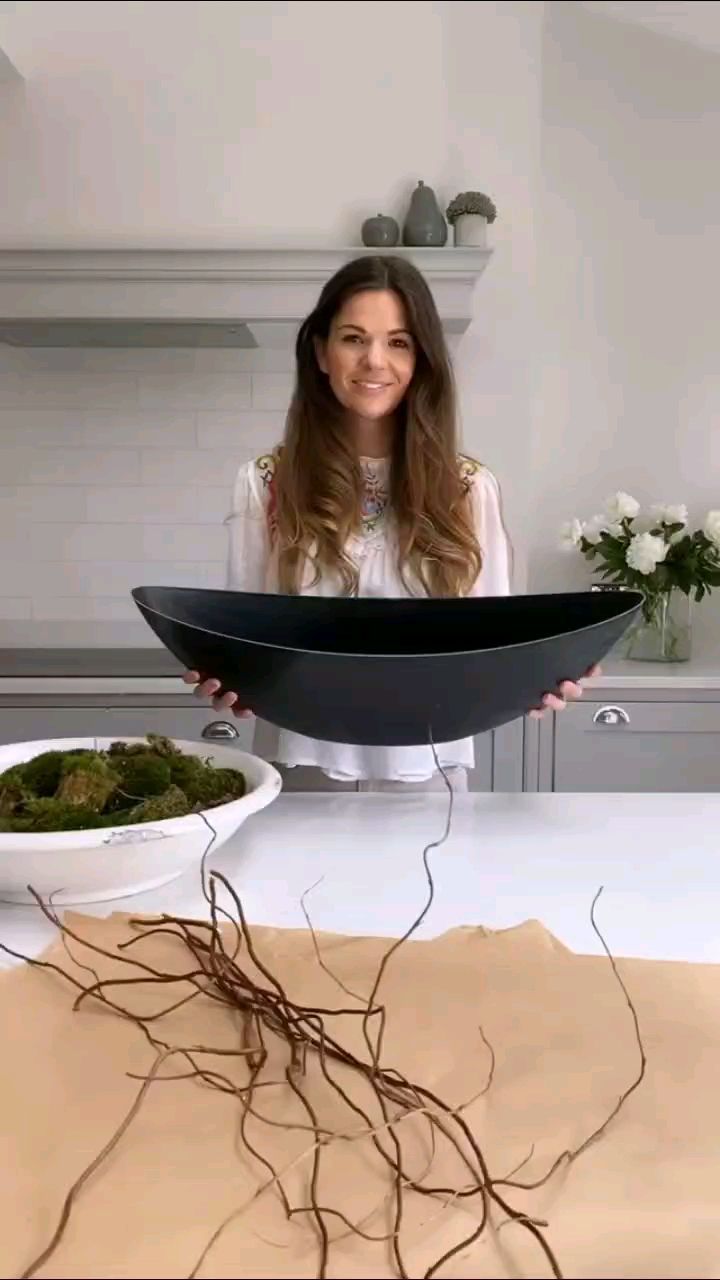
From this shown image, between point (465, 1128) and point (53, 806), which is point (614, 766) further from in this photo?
point (465, 1128)

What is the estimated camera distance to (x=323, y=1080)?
1.84 ft

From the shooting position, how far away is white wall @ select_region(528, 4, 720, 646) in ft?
8.65

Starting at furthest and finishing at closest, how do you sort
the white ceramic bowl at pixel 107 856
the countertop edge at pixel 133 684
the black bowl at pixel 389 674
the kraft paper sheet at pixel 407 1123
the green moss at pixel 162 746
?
the countertop edge at pixel 133 684 → the green moss at pixel 162 746 → the black bowl at pixel 389 674 → the white ceramic bowl at pixel 107 856 → the kraft paper sheet at pixel 407 1123

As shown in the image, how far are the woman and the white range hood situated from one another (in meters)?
0.95

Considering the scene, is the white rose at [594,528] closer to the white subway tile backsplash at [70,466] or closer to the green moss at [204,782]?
the white subway tile backsplash at [70,466]

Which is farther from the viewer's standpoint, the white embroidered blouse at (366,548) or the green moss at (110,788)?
the white embroidered blouse at (366,548)

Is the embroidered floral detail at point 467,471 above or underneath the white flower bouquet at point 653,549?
above

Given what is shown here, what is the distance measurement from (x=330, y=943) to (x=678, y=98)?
260 cm

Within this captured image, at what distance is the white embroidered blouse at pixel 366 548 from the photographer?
4.75 ft

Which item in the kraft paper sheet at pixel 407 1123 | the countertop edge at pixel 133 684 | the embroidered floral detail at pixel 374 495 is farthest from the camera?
the countertop edge at pixel 133 684

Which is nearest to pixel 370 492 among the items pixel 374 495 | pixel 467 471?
pixel 374 495

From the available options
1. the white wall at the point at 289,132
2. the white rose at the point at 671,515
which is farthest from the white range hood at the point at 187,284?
the white rose at the point at 671,515

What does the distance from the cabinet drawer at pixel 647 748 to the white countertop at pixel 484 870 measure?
3.72 feet

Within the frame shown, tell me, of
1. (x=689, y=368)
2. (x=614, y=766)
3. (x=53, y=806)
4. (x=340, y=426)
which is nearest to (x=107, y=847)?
(x=53, y=806)
